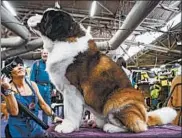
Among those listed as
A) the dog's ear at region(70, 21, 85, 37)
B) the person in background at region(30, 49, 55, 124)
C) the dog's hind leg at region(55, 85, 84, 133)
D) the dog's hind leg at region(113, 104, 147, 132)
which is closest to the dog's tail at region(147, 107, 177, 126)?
the dog's hind leg at region(113, 104, 147, 132)

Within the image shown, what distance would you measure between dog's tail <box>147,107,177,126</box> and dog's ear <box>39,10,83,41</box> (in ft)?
1.49

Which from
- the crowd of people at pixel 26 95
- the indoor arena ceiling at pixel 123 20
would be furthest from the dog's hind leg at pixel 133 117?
the crowd of people at pixel 26 95

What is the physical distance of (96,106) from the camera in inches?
45.6

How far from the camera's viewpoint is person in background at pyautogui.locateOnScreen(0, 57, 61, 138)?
1729 mm

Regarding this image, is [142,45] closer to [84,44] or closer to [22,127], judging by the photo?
[22,127]

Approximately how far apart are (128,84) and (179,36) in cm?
77

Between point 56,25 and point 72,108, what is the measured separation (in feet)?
0.99

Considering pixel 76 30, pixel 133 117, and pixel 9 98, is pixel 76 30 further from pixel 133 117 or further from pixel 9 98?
pixel 9 98

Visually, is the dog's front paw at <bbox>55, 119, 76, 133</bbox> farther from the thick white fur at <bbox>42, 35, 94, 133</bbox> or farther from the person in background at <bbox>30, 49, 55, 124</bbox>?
the person in background at <bbox>30, 49, 55, 124</bbox>

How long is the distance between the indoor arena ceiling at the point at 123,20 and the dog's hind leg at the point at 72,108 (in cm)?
44

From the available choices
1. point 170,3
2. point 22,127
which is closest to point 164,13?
point 170,3

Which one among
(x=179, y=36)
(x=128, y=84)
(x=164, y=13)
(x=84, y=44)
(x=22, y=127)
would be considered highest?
(x=164, y=13)

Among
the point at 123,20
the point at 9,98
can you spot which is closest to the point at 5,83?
the point at 9,98

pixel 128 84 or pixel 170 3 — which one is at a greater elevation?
pixel 170 3
